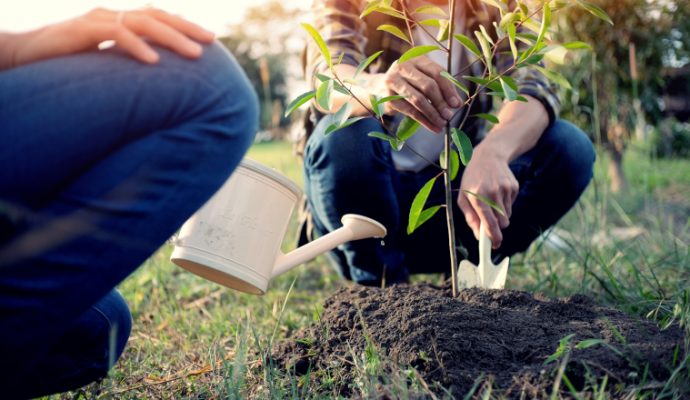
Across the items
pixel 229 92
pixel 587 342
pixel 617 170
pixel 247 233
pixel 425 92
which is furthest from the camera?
pixel 617 170

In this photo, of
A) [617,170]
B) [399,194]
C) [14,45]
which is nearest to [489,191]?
[399,194]

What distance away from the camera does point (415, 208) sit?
1.31 meters

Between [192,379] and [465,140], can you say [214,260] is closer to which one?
[192,379]

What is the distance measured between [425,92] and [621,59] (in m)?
3.49

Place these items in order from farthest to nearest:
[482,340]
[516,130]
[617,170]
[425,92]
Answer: [617,170]
[516,130]
[425,92]
[482,340]

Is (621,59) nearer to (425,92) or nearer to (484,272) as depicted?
(484,272)

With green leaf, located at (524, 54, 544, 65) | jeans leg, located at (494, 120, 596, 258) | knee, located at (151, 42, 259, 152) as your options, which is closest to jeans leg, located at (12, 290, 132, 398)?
knee, located at (151, 42, 259, 152)

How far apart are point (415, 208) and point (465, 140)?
0.55 ft

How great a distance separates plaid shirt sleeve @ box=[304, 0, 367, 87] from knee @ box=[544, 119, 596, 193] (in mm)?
620

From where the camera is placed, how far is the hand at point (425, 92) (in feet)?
4.42

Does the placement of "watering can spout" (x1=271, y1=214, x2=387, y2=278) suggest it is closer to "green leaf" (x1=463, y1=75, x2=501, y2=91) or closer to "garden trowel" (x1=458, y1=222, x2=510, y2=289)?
"garden trowel" (x1=458, y1=222, x2=510, y2=289)

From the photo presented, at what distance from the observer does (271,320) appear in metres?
1.92

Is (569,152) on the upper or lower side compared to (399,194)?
upper

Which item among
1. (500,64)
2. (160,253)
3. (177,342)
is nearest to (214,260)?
(177,342)
